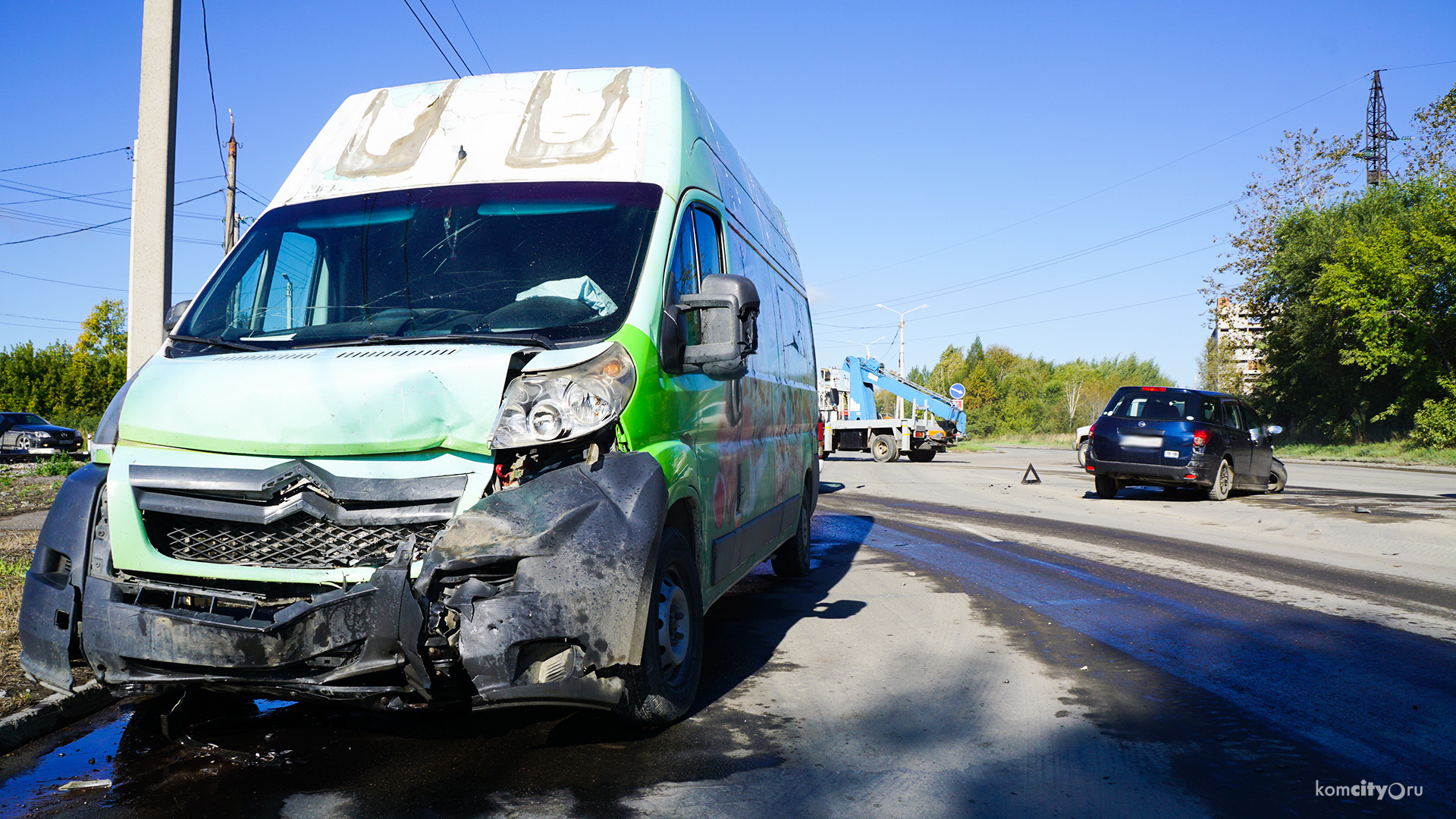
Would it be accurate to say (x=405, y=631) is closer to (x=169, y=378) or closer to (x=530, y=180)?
(x=169, y=378)

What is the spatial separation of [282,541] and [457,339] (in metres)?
0.97

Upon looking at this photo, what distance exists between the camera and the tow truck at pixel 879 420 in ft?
108

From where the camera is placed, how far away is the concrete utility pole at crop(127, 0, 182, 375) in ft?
25.8

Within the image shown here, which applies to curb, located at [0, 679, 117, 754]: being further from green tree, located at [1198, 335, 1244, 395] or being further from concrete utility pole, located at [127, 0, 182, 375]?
green tree, located at [1198, 335, 1244, 395]

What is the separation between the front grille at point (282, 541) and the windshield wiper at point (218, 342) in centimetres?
80

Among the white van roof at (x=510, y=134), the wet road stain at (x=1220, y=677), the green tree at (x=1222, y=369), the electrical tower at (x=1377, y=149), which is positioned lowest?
the wet road stain at (x=1220, y=677)

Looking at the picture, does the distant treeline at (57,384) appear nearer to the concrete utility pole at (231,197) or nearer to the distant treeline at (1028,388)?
the concrete utility pole at (231,197)

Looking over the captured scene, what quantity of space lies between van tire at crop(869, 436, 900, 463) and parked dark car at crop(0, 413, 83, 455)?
81.5ft

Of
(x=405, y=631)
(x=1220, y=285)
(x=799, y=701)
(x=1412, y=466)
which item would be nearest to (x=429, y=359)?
Result: (x=405, y=631)

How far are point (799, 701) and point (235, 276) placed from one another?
10.6ft

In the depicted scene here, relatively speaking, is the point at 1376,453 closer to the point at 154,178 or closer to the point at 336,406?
the point at 154,178

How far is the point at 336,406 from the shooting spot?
339 centimetres

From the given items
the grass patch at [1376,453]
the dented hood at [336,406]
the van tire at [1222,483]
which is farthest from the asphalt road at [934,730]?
the grass patch at [1376,453]

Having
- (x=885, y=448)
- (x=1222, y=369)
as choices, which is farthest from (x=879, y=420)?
(x=1222, y=369)
